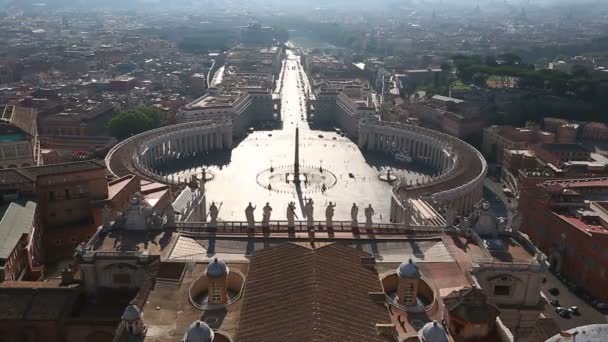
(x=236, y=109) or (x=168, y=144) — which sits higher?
(x=236, y=109)

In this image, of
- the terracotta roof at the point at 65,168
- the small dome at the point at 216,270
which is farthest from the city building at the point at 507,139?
the small dome at the point at 216,270

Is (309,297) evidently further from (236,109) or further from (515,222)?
(236,109)

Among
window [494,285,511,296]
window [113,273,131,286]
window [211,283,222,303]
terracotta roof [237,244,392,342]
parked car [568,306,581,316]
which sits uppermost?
terracotta roof [237,244,392,342]

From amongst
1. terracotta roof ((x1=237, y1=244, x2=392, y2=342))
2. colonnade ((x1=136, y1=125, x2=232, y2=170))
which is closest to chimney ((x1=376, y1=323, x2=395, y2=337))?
terracotta roof ((x1=237, y1=244, x2=392, y2=342))

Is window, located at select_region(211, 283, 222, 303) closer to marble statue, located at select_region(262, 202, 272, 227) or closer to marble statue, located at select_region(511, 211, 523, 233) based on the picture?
marble statue, located at select_region(262, 202, 272, 227)

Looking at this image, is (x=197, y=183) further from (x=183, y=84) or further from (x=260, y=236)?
(x=183, y=84)

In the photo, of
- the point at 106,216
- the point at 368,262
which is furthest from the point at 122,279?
the point at 368,262

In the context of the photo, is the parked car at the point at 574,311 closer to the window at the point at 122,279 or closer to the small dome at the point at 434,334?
the small dome at the point at 434,334
